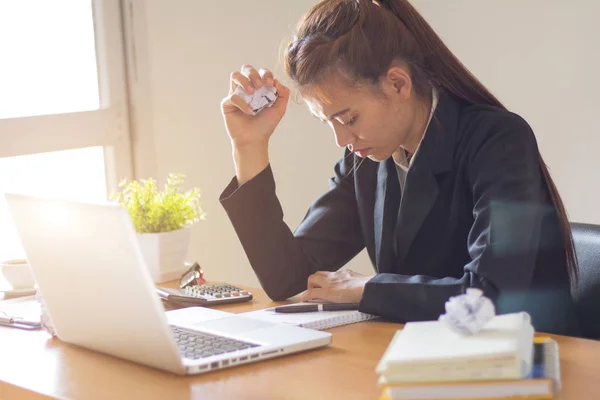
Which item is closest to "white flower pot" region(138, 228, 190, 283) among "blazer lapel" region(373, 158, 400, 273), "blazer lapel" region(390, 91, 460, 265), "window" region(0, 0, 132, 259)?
"blazer lapel" region(373, 158, 400, 273)

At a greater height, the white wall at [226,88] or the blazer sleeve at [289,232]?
the white wall at [226,88]

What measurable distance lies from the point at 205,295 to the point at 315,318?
11.6 inches

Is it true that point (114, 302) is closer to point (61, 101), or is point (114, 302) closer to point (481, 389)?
point (481, 389)

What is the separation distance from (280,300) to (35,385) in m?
0.61

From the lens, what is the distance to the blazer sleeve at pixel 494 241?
58.7 inches

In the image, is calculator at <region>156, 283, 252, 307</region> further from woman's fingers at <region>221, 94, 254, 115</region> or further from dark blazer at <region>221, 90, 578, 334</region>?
woman's fingers at <region>221, 94, 254, 115</region>

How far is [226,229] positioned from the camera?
303 cm

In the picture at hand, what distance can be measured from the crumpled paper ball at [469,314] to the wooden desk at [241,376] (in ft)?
0.44

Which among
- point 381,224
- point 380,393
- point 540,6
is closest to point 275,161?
point 540,6

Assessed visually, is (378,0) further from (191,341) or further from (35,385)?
(35,385)

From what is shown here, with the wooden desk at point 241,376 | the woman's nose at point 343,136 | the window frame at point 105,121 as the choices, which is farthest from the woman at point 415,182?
the window frame at point 105,121

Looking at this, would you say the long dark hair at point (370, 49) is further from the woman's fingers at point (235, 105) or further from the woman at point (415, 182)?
the woman's fingers at point (235, 105)

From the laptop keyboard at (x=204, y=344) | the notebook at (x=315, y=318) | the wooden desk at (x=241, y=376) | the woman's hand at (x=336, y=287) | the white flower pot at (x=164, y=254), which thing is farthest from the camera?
the white flower pot at (x=164, y=254)

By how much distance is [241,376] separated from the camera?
1.24m
